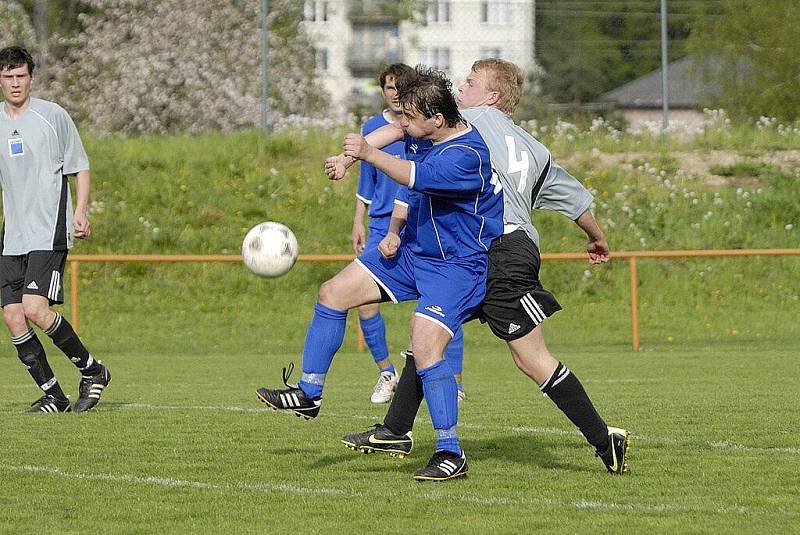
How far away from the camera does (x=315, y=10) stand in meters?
23.7

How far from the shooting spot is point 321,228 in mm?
20047

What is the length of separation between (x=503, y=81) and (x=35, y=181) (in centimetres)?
347

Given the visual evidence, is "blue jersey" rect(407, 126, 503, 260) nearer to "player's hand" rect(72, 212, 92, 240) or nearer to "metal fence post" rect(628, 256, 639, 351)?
"player's hand" rect(72, 212, 92, 240)

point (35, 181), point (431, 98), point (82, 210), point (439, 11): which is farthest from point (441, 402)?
point (439, 11)

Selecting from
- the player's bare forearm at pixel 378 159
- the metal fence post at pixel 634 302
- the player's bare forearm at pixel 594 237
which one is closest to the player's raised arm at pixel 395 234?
the player's bare forearm at pixel 378 159

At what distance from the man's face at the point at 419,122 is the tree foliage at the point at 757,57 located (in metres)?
16.9

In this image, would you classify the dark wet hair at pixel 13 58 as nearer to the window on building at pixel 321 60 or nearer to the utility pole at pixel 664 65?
the utility pole at pixel 664 65

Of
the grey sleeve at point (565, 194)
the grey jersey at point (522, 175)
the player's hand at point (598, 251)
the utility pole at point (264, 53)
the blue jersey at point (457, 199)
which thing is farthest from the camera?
the utility pole at point (264, 53)

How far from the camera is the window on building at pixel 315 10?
2294 centimetres

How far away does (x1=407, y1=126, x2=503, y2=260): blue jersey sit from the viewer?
229 inches

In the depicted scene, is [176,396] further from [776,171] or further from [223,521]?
[776,171]

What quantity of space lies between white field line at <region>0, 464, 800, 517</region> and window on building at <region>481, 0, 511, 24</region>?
15.9 metres

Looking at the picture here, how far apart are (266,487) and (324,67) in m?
25.4

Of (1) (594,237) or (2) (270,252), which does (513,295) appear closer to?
(1) (594,237)
